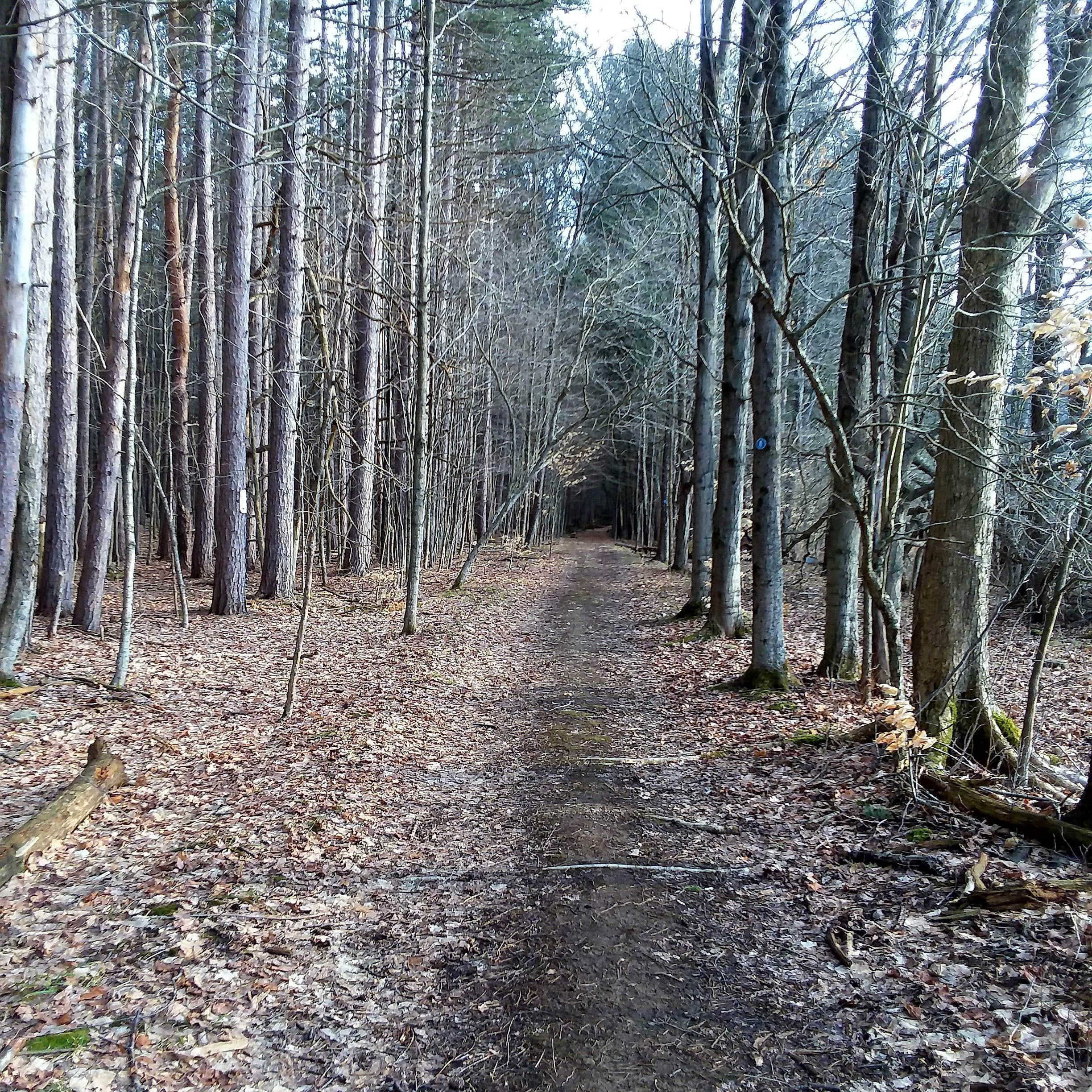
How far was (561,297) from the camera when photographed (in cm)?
2341

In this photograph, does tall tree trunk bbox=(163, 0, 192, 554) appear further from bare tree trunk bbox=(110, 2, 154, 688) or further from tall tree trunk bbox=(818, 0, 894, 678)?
tall tree trunk bbox=(818, 0, 894, 678)

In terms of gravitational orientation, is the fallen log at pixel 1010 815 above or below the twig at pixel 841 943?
above

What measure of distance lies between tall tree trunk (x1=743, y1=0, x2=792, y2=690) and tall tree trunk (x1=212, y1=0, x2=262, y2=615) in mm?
8917

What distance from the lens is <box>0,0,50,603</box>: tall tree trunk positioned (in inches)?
288

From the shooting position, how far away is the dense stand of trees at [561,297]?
17.7 feet

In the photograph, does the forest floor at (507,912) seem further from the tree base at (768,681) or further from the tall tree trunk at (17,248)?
the tall tree trunk at (17,248)

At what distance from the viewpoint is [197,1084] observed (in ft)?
9.14

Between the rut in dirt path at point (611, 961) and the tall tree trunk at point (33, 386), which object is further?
the tall tree trunk at point (33, 386)

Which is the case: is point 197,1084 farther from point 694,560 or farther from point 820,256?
point 820,256

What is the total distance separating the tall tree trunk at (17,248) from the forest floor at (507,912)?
7.12 ft

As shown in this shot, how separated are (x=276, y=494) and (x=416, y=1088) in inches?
495

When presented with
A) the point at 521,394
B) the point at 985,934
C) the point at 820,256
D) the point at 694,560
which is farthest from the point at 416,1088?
the point at 521,394

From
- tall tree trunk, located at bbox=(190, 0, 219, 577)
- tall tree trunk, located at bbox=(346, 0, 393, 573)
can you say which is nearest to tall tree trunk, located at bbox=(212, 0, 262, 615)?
tall tree trunk, located at bbox=(190, 0, 219, 577)

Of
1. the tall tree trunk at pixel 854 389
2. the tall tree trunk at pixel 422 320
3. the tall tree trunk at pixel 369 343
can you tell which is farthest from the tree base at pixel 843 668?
the tall tree trunk at pixel 369 343
